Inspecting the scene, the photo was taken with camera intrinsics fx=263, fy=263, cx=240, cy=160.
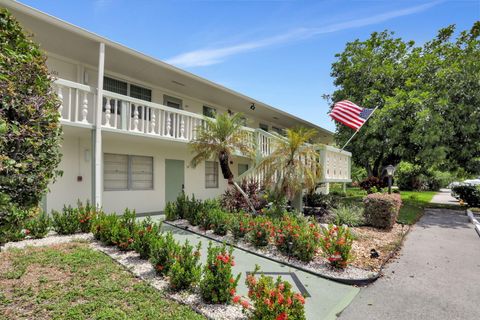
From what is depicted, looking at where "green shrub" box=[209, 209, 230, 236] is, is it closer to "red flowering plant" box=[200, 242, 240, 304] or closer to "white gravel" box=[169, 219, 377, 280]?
"white gravel" box=[169, 219, 377, 280]

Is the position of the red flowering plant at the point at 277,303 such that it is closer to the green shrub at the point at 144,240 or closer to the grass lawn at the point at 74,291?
the grass lawn at the point at 74,291

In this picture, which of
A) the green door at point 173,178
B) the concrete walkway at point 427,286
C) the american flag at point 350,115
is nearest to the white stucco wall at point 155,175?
the green door at point 173,178

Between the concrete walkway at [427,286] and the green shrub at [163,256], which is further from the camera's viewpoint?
the green shrub at [163,256]

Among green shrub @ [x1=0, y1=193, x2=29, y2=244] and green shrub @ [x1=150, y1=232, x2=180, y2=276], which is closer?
green shrub @ [x1=0, y1=193, x2=29, y2=244]

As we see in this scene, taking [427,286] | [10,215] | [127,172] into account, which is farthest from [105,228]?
[427,286]

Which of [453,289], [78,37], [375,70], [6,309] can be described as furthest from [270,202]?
[375,70]

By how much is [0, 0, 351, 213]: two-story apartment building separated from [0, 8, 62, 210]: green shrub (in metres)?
3.69

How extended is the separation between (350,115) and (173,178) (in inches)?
320

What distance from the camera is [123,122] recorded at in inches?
327

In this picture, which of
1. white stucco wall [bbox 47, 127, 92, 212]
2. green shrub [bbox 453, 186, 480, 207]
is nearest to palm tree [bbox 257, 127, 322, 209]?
white stucco wall [bbox 47, 127, 92, 212]

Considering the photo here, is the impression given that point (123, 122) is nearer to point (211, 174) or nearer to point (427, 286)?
point (211, 174)

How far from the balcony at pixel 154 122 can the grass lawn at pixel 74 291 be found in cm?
408

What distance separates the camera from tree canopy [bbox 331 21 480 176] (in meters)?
12.7

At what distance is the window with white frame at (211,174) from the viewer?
13.5 m
